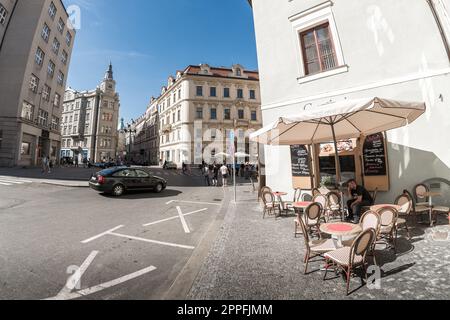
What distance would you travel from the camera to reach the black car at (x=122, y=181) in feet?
34.1

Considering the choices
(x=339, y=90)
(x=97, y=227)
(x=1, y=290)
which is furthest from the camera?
(x=339, y=90)

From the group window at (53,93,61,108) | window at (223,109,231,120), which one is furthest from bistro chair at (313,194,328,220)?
window at (53,93,61,108)

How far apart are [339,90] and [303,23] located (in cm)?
348

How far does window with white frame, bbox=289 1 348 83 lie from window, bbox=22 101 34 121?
30.7 m

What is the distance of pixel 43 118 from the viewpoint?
93.6 feet

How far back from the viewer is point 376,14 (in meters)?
7.19

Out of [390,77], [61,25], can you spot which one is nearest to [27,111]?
[61,25]

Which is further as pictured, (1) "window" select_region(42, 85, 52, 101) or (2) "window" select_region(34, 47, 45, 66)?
(1) "window" select_region(42, 85, 52, 101)

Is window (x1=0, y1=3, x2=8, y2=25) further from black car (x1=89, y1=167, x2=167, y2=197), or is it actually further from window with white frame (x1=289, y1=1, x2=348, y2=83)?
window with white frame (x1=289, y1=1, x2=348, y2=83)

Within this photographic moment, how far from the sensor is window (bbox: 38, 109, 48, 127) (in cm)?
2762

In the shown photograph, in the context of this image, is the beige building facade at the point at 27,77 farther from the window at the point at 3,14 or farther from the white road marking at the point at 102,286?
the white road marking at the point at 102,286
